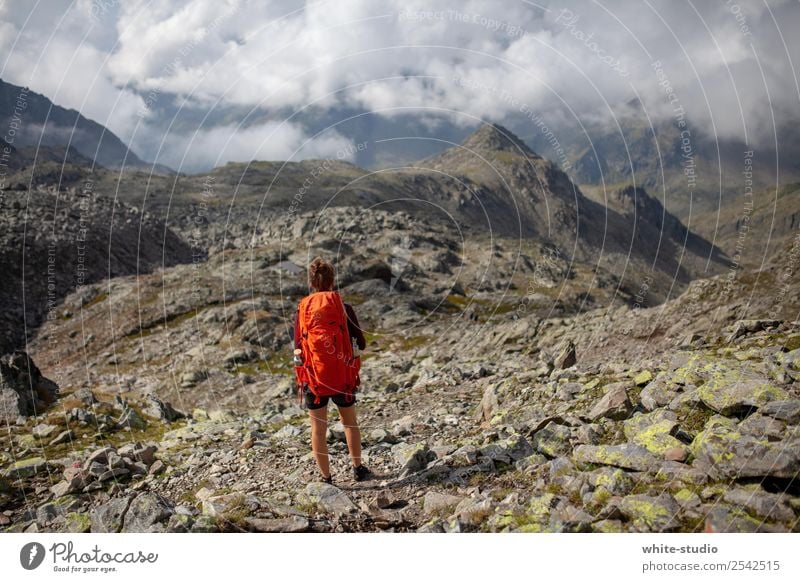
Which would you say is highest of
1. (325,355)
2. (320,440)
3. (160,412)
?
(325,355)

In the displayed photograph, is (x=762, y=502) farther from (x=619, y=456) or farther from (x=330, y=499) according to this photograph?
(x=330, y=499)

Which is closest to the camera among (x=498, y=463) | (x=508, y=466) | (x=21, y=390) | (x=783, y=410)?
(x=783, y=410)

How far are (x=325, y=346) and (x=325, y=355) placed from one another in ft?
0.52

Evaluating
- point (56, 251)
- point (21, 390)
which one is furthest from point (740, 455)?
point (56, 251)

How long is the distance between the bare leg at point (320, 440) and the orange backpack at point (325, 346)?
401 millimetres

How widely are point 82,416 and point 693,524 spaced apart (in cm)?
1717

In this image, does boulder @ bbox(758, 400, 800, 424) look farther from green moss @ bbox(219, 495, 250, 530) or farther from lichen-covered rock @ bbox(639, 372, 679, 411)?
green moss @ bbox(219, 495, 250, 530)

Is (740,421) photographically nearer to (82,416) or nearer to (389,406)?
(389,406)

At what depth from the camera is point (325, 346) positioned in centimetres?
836

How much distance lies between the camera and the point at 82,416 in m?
15.5

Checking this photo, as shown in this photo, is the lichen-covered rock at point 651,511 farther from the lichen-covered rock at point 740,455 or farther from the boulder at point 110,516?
the boulder at point 110,516

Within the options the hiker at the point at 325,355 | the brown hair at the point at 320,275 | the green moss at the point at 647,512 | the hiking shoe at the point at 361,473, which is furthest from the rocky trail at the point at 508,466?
the brown hair at the point at 320,275

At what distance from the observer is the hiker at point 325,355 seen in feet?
27.6

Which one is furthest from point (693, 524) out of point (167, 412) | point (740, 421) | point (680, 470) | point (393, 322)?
point (393, 322)
